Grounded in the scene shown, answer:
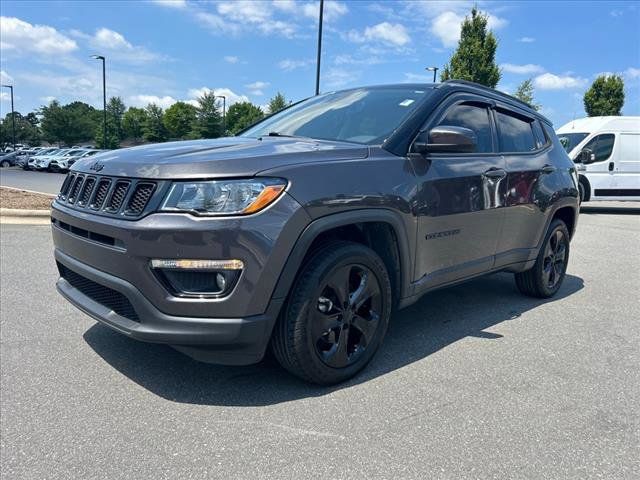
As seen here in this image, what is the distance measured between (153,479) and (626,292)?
5.01 meters

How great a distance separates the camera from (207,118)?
4962 cm

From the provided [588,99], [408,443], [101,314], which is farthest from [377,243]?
[588,99]

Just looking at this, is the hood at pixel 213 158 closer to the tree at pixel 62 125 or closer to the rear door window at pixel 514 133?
the rear door window at pixel 514 133

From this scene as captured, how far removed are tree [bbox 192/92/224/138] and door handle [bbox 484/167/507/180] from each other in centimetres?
4767

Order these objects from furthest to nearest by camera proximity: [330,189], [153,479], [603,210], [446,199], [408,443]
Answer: [603,210] → [446,199] → [330,189] → [408,443] → [153,479]

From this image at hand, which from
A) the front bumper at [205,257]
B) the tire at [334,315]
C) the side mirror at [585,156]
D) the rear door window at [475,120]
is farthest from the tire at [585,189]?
the front bumper at [205,257]

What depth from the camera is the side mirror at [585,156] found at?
13101 mm

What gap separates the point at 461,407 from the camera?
9.11 ft

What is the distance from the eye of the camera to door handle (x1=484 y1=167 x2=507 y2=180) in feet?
12.6

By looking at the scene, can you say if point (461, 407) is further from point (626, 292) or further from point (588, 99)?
point (588, 99)

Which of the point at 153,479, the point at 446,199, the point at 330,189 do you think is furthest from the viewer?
the point at 446,199

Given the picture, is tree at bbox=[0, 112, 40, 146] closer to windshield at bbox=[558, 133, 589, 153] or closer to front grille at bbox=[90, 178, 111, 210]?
windshield at bbox=[558, 133, 589, 153]

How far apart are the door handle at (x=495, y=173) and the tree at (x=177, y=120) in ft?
188

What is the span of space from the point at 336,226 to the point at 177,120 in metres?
69.8
